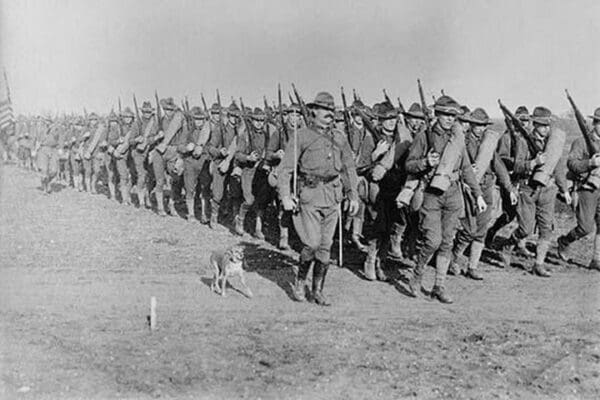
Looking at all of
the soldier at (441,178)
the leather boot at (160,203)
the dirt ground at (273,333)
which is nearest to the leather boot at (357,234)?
the dirt ground at (273,333)

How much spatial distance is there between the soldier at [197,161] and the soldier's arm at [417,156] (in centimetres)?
590

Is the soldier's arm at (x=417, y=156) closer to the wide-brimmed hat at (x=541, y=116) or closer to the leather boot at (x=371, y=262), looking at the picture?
the leather boot at (x=371, y=262)

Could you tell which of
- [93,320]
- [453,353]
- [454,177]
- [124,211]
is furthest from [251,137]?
[453,353]

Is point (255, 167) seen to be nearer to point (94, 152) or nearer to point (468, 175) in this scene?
point (468, 175)

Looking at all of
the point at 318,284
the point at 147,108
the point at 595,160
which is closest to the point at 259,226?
the point at 318,284

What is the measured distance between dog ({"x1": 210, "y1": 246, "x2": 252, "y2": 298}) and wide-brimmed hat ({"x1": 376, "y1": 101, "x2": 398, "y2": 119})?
124 inches

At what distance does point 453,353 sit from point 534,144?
4.48 meters

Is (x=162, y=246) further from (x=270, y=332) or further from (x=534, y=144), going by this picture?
(x=534, y=144)

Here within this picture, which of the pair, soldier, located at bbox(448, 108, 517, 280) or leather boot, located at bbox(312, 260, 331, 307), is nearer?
leather boot, located at bbox(312, 260, 331, 307)

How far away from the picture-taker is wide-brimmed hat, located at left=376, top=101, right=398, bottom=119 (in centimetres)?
992

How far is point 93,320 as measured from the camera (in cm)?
702

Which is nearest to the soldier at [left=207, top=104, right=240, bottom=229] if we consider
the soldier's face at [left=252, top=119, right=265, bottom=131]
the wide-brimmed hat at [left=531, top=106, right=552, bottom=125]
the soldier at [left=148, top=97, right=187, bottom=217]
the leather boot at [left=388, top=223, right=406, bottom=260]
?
the soldier's face at [left=252, top=119, right=265, bottom=131]

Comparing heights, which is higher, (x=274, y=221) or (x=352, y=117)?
(x=352, y=117)

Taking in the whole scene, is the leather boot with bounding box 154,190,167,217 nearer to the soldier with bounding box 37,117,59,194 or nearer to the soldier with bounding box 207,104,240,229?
the soldier with bounding box 207,104,240,229
